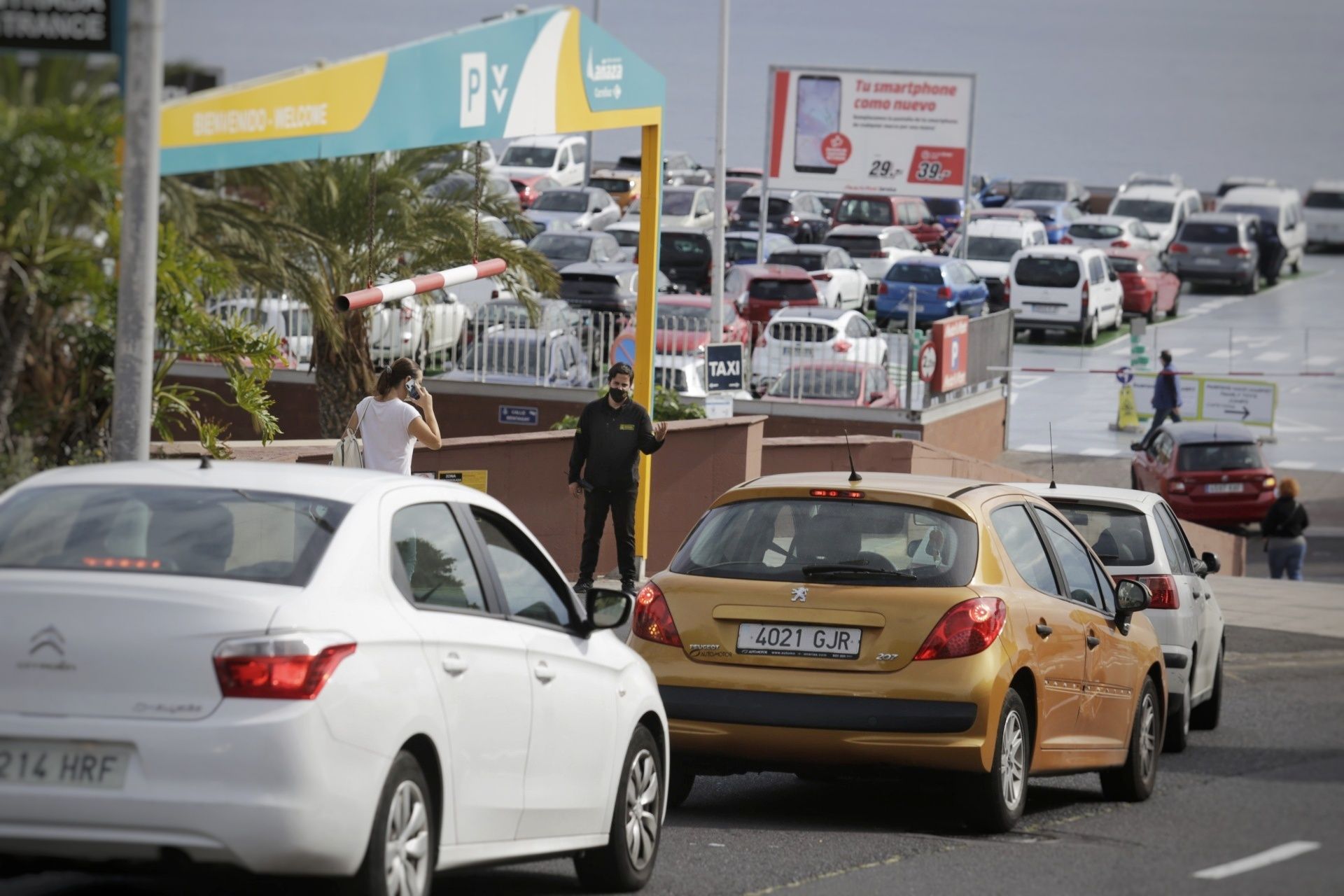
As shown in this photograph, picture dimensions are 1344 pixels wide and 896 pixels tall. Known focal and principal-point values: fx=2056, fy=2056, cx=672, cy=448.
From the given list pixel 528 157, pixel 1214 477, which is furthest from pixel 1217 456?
pixel 528 157

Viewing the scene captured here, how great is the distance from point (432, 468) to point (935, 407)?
13305 mm

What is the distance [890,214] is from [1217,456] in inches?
1072

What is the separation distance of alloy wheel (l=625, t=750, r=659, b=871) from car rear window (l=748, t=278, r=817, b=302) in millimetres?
35630

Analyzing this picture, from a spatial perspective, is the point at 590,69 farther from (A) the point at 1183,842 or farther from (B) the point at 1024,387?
(B) the point at 1024,387

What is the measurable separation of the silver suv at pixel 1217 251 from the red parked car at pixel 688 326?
20.0 metres

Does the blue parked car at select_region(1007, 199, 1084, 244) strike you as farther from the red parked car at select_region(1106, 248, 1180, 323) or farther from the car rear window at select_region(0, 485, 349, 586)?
the car rear window at select_region(0, 485, 349, 586)

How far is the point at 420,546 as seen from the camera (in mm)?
6262

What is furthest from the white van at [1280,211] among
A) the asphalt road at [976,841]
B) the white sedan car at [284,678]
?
the white sedan car at [284,678]

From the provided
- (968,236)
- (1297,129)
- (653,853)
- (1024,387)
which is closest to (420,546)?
(653,853)

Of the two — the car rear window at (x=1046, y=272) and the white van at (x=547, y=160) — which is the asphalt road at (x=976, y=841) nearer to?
the car rear window at (x=1046, y=272)

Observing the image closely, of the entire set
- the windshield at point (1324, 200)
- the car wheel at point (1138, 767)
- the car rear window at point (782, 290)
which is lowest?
the car wheel at point (1138, 767)

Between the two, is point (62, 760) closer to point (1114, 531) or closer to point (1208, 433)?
point (1114, 531)

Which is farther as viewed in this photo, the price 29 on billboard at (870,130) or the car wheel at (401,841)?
the price 29 on billboard at (870,130)

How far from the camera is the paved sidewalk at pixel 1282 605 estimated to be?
18.8 m
